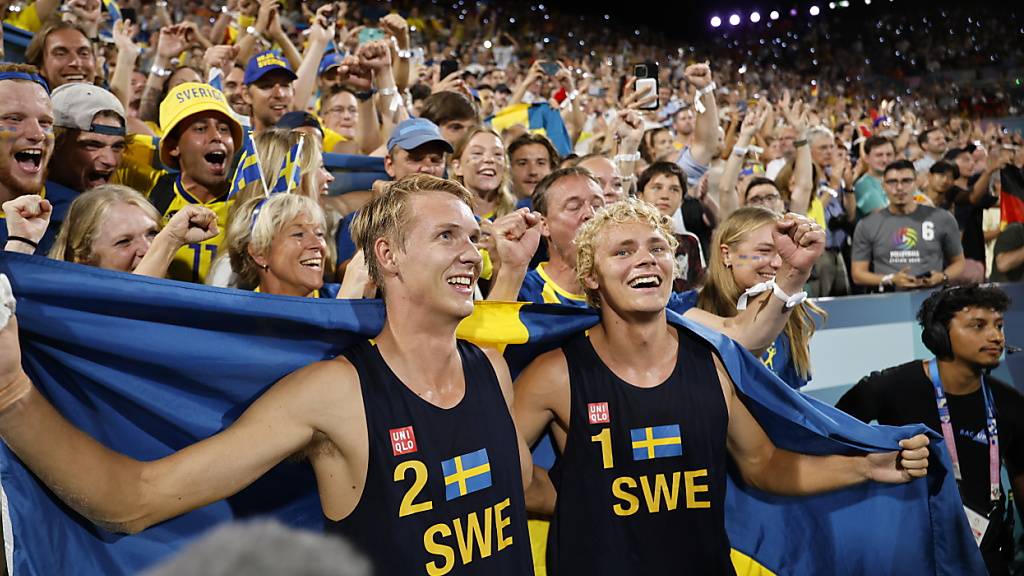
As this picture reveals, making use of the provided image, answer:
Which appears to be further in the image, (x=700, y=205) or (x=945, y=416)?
(x=700, y=205)

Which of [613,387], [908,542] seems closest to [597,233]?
[613,387]

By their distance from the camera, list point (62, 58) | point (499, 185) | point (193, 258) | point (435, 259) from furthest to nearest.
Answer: point (499, 185) < point (62, 58) < point (193, 258) < point (435, 259)

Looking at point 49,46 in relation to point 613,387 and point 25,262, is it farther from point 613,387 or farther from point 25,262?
point 613,387

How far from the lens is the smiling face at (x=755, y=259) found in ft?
13.1

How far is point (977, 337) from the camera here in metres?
4.51

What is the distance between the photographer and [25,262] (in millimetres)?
2285

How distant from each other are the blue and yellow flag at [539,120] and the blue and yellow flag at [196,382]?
400 cm

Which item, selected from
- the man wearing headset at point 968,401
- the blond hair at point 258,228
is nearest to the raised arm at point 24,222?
the blond hair at point 258,228

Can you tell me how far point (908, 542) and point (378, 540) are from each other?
1973 mm

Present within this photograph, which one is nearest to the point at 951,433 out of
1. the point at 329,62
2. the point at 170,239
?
the point at 170,239

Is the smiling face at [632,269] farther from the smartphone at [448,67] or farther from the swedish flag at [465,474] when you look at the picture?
the smartphone at [448,67]

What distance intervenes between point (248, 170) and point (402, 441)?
1.89 meters

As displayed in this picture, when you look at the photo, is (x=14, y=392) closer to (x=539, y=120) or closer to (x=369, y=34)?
(x=539, y=120)

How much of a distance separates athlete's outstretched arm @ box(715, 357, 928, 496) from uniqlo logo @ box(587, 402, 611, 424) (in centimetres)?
49
